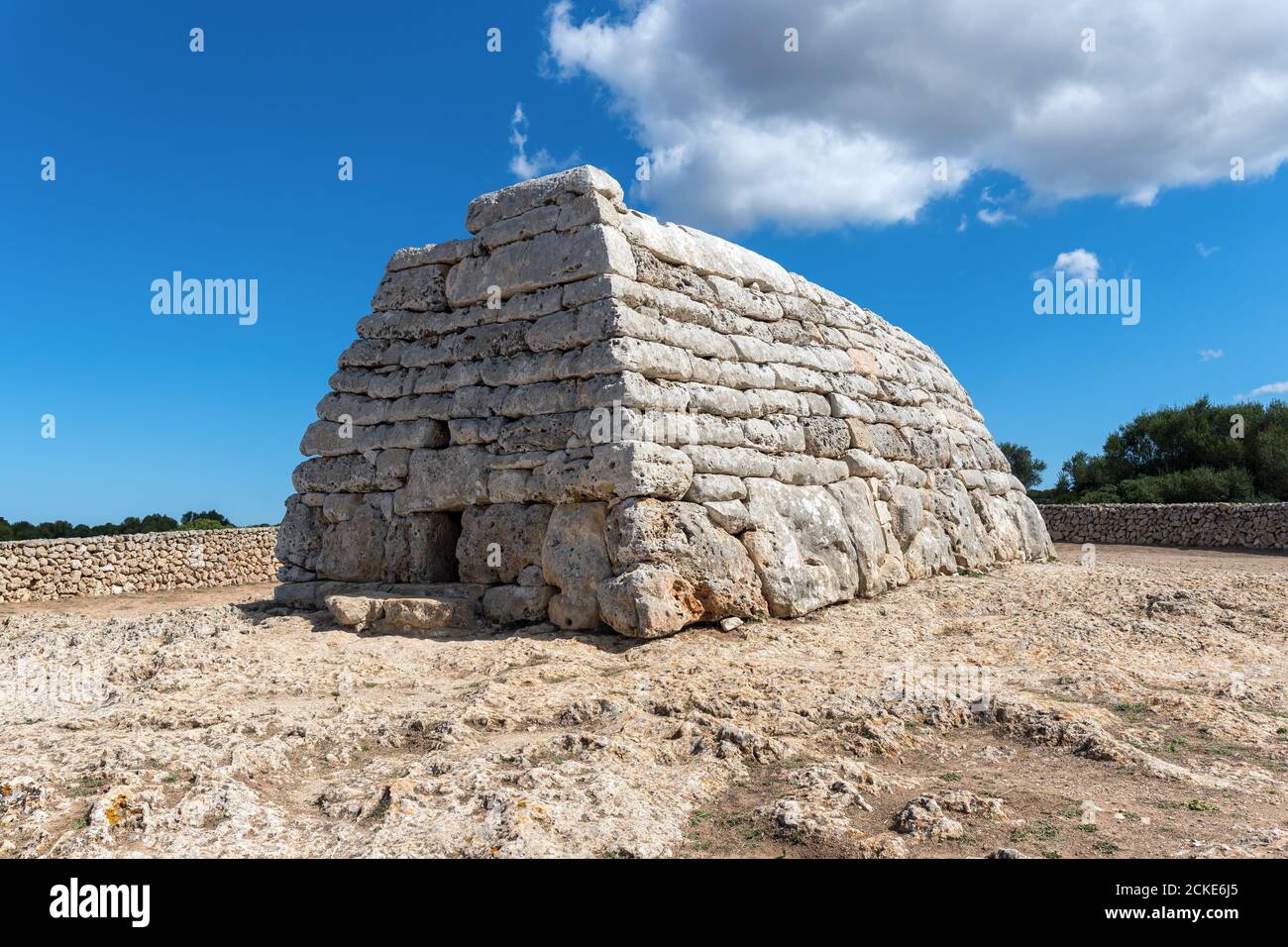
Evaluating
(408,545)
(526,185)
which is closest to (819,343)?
(526,185)

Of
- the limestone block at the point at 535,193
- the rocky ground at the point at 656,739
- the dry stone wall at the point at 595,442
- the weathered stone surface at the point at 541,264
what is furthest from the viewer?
the limestone block at the point at 535,193

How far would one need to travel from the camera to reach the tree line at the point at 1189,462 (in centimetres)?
2402

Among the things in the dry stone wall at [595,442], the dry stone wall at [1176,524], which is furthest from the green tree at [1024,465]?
the dry stone wall at [595,442]

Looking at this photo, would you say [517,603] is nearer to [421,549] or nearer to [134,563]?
[421,549]

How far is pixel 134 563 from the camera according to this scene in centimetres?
1529

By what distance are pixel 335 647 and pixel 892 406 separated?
6446 mm

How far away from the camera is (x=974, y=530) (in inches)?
385

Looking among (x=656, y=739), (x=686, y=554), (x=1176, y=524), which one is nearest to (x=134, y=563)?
(x=686, y=554)

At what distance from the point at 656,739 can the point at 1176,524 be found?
19.0 m

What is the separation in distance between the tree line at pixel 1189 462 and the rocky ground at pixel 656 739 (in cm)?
2007

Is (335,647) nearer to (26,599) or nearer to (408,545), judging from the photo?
(408,545)

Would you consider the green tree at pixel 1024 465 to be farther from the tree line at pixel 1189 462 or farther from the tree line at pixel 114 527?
the tree line at pixel 114 527

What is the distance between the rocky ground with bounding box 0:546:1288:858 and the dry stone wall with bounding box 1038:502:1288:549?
13.3 meters
